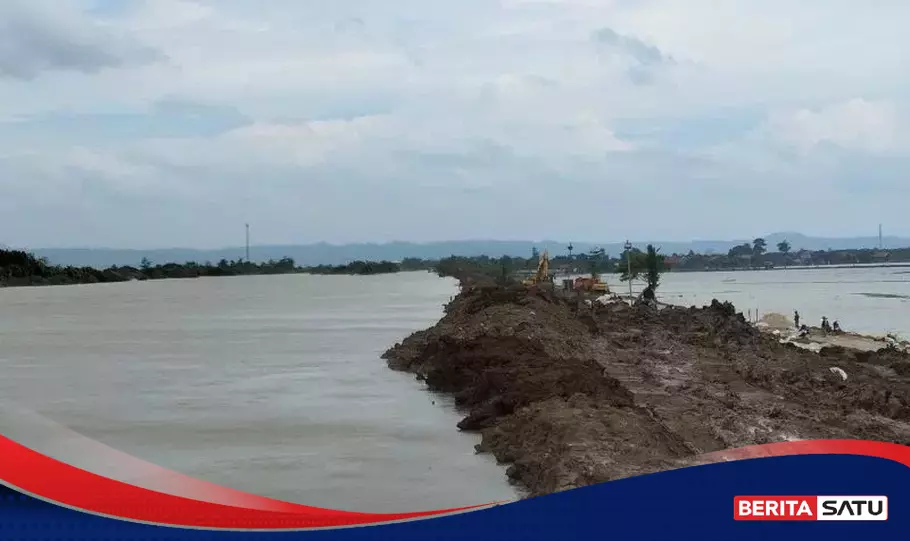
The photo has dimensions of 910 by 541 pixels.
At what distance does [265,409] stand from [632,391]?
5280mm

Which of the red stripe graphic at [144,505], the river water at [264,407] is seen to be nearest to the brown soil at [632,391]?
the river water at [264,407]

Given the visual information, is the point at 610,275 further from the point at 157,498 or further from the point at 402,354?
the point at 157,498

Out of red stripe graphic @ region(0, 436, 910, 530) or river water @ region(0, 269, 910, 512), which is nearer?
red stripe graphic @ region(0, 436, 910, 530)

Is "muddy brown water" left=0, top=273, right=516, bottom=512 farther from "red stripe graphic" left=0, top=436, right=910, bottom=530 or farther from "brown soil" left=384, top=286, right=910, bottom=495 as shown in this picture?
"red stripe graphic" left=0, top=436, right=910, bottom=530

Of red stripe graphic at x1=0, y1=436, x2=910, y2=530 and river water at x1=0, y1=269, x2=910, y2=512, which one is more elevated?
red stripe graphic at x1=0, y1=436, x2=910, y2=530

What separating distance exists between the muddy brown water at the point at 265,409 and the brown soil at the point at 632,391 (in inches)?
21.7

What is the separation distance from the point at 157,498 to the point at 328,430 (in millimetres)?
6524

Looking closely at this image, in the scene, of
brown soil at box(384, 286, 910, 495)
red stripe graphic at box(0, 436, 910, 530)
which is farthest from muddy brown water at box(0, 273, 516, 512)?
red stripe graphic at box(0, 436, 910, 530)

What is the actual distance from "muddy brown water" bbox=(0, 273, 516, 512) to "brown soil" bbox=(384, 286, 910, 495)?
0.55 metres

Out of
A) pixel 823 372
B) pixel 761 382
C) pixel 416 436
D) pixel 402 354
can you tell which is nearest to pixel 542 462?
pixel 416 436

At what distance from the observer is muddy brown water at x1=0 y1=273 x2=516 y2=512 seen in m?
7.95

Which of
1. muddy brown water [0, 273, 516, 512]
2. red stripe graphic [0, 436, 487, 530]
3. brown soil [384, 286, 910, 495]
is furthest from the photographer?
muddy brown water [0, 273, 516, 512]

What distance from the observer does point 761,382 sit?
1299 centimetres

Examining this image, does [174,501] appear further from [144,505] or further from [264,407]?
[264,407]
